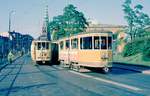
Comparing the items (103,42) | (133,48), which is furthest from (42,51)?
(133,48)

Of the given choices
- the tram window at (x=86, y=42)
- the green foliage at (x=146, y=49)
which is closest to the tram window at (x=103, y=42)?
the tram window at (x=86, y=42)

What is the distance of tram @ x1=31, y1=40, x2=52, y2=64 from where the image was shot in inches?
1689

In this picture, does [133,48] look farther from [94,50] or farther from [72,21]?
[94,50]

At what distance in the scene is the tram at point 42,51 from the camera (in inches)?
1689

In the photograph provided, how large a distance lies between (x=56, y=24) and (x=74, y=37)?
158 ft

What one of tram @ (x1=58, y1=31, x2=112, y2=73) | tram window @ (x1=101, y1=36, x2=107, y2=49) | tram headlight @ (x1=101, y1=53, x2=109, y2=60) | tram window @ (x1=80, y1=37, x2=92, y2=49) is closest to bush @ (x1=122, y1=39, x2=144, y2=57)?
tram @ (x1=58, y1=31, x2=112, y2=73)

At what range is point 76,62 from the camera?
98.4ft

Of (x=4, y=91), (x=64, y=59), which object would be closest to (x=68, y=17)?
(x=64, y=59)

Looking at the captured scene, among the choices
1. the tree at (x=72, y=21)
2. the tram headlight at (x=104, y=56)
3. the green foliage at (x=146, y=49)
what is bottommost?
the tram headlight at (x=104, y=56)

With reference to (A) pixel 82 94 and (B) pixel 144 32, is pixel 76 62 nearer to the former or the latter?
(A) pixel 82 94

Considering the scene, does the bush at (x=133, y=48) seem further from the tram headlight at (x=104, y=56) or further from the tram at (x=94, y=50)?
the tram headlight at (x=104, y=56)

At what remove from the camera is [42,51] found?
43.0 metres

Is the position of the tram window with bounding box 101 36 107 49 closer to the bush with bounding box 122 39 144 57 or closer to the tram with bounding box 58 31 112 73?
the tram with bounding box 58 31 112 73

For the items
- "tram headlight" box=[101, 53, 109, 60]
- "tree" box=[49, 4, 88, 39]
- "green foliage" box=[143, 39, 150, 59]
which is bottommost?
"tram headlight" box=[101, 53, 109, 60]
